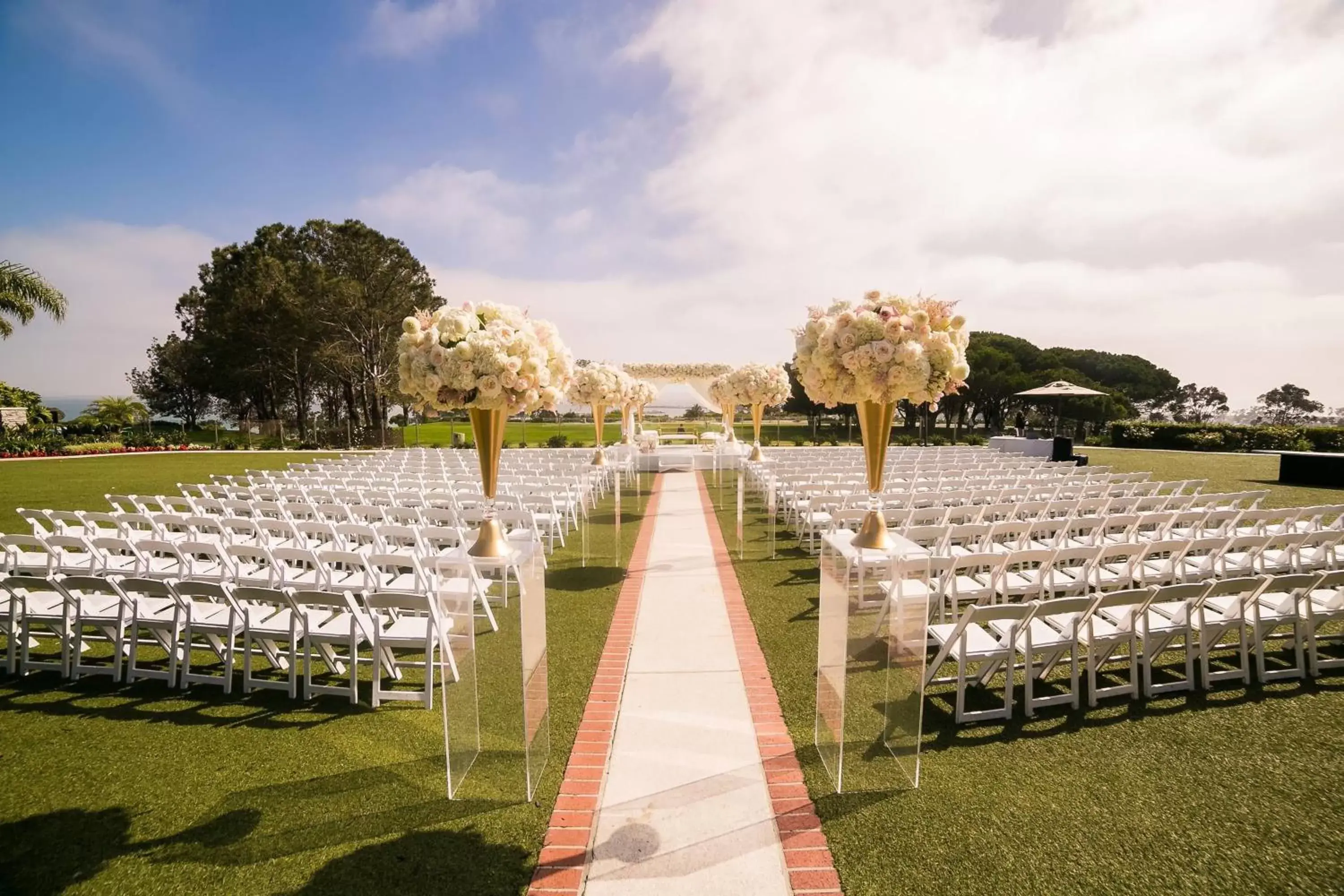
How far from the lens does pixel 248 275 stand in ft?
122

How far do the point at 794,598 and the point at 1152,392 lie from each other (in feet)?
230

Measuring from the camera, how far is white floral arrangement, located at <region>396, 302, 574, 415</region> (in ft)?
12.6

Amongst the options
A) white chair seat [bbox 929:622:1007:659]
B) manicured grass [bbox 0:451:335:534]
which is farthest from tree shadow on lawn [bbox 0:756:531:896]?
manicured grass [bbox 0:451:335:534]

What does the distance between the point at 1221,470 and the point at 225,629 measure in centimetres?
2370

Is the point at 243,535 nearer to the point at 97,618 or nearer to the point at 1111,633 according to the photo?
the point at 97,618

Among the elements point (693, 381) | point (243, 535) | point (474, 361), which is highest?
point (693, 381)

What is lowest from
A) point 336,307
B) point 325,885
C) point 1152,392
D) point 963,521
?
point 325,885

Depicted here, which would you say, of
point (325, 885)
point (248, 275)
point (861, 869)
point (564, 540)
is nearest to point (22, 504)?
point (564, 540)

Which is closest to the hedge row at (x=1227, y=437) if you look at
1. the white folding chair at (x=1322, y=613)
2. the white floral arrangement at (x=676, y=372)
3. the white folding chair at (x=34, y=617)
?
the white floral arrangement at (x=676, y=372)

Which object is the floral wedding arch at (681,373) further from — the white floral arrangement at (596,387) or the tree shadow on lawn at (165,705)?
the tree shadow on lawn at (165,705)

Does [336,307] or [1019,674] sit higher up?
[336,307]

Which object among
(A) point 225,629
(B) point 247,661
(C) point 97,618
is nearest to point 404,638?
(B) point 247,661

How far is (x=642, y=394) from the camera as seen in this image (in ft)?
64.3

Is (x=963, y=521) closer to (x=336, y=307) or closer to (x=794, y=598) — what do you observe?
(x=794, y=598)
